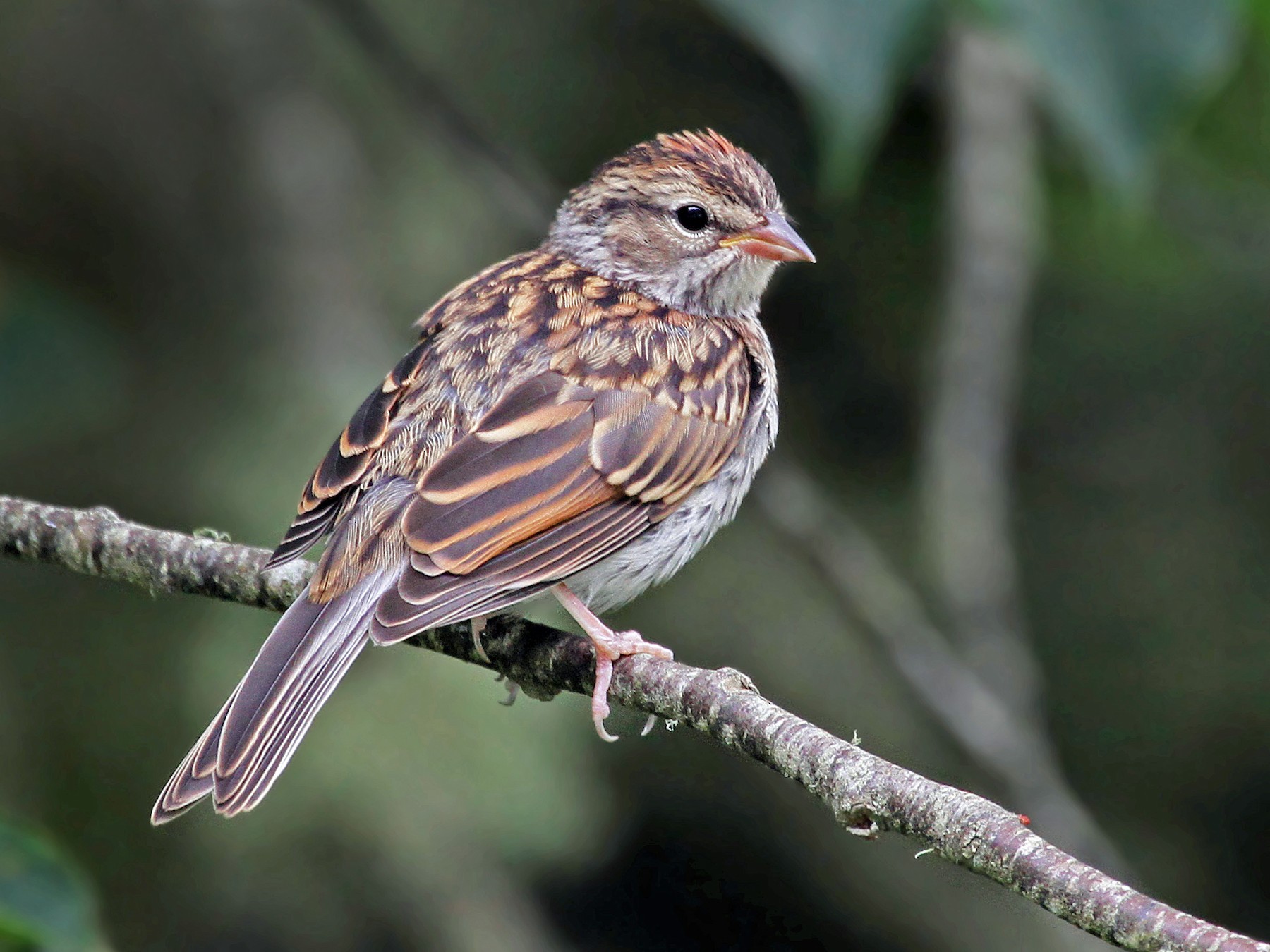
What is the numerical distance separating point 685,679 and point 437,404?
123cm

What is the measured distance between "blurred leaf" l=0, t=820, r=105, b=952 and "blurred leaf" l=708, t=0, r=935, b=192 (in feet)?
6.32

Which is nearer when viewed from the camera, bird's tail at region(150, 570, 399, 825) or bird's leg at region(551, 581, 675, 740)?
bird's tail at region(150, 570, 399, 825)

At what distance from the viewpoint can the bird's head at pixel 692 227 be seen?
486 centimetres

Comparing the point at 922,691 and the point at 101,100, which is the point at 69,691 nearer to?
the point at 101,100

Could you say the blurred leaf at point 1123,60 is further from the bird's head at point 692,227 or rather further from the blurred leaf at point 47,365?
the blurred leaf at point 47,365

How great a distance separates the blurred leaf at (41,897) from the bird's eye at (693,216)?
264 centimetres

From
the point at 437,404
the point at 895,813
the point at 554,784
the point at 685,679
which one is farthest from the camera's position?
the point at 554,784

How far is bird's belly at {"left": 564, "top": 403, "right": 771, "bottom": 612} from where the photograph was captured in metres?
4.21

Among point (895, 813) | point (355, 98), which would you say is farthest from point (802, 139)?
point (895, 813)

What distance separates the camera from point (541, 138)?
274 inches

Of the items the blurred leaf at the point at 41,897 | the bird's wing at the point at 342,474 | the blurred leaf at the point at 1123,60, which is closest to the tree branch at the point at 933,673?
the bird's wing at the point at 342,474

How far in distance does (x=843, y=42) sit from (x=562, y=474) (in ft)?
4.98

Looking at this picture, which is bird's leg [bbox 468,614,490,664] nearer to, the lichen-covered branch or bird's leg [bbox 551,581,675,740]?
the lichen-covered branch

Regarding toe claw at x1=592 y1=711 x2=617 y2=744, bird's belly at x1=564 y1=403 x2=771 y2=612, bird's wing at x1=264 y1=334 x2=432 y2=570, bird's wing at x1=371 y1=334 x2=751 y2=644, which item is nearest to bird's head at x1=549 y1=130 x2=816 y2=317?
bird's wing at x1=371 y1=334 x2=751 y2=644
